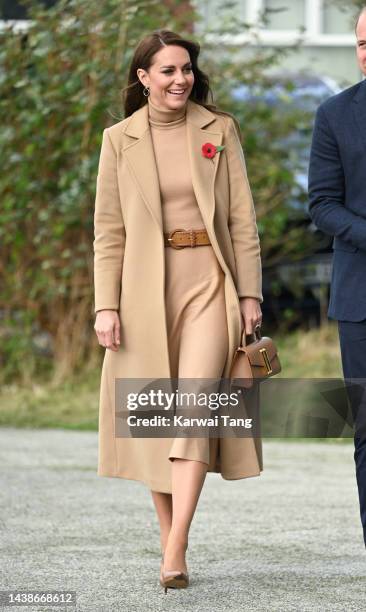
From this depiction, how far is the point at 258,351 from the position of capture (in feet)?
18.3

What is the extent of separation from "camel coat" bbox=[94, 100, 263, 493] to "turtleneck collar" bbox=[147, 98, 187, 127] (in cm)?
3

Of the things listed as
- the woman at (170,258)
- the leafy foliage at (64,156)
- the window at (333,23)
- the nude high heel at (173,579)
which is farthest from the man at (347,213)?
the window at (333,23)

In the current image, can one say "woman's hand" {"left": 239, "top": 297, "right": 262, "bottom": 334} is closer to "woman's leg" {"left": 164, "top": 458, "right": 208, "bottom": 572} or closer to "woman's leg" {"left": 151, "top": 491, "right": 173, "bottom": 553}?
"woman's leg" {"left": 164, "top": 458, "right": 208, "bottom": 572}

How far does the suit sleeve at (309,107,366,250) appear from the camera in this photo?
17.5 ft

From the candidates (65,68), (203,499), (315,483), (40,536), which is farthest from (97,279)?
(65,68)

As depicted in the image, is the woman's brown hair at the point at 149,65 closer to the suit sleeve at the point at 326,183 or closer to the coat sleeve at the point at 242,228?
the coat sleeve at the point at 242,228

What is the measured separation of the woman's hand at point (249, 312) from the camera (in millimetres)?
5699

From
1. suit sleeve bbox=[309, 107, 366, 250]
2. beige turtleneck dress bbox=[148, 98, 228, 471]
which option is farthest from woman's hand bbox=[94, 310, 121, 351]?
suit sleeve bbox=[309, 107, 366, 250]

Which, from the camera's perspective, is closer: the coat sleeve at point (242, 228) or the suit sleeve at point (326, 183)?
the suit sleeve at point (326, 183)

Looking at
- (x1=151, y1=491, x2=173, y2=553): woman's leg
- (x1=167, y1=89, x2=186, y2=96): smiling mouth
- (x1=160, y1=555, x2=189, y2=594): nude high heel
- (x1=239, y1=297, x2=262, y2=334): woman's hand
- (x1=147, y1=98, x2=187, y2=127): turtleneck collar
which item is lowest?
(x1=160, y1=555, x2=189, y2=594): nude high heel

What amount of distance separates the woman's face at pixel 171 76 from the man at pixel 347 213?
1.85ft

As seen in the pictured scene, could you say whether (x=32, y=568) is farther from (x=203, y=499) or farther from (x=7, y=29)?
(x=7, y=29)

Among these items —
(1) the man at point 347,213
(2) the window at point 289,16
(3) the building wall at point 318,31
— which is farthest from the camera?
(2) the window at point 289,16

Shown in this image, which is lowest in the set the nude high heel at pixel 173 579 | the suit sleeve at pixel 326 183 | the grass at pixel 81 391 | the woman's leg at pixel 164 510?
the grass at pixel 81 391
